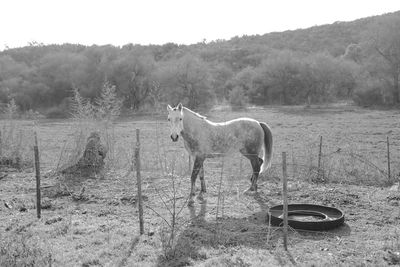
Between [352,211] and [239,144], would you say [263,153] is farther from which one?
[352,211]

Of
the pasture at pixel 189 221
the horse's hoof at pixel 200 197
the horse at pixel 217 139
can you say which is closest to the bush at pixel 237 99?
the pasture at pixel 189 221

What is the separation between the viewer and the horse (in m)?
7.75

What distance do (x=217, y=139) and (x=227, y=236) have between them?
9.50 ft

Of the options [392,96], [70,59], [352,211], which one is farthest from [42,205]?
[70,59]

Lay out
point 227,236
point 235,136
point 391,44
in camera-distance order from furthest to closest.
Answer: point 391,44, point 235,136, point 227,236

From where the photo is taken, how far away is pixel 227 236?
5.44 m

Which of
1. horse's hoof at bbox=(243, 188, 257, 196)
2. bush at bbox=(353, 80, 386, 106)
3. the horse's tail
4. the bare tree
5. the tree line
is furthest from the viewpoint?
the tree line

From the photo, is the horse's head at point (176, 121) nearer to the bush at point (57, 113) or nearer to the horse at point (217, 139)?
the horse at point (217, 139)

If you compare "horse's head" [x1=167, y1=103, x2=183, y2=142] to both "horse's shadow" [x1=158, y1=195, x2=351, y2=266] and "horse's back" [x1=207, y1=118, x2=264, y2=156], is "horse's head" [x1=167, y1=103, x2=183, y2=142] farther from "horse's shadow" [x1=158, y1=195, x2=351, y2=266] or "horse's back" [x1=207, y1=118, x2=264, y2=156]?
"horse's shadow" [x1=158, y1=195, x2=351, y2=266]

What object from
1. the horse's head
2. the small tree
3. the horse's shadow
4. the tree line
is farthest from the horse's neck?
the tree line

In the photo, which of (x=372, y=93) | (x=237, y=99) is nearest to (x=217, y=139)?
(x=237, y=99)

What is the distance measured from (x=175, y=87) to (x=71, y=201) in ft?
106

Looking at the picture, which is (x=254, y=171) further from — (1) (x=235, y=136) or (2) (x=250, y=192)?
(1) (x=235, y=136)

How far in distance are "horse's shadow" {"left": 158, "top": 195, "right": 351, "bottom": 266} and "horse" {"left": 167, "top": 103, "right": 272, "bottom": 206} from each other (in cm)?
133
